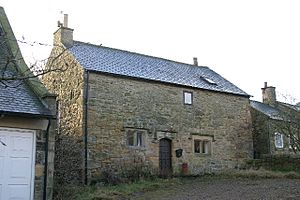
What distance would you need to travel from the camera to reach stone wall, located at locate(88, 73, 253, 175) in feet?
63.8

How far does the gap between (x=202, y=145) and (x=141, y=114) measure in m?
4.53

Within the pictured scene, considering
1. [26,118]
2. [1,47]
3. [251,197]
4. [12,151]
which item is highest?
[1,47]

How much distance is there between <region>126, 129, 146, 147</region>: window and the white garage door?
8.16 m

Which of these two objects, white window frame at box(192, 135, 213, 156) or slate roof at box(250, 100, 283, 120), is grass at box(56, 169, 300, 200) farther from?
slate roof at box(250, 100, 283, 120)


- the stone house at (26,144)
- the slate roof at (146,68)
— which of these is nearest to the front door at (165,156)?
the slate roof at (146,68)

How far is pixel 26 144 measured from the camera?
1257cm

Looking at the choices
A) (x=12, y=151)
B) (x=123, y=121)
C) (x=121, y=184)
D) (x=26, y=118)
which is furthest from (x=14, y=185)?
(x=123, y=121)

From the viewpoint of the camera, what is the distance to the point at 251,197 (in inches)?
520

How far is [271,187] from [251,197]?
2.69 metres

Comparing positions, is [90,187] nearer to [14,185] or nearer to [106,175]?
[106,175]

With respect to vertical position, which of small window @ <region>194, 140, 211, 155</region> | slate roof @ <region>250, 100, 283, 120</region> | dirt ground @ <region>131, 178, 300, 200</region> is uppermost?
slate roof @ <region>250, 100, 283, 120</region>

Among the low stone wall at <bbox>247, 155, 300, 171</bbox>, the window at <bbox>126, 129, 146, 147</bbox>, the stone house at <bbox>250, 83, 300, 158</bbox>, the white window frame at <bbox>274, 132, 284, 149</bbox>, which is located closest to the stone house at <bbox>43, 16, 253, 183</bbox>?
the window at <bbox>126, 129, 146, 147</bbox>

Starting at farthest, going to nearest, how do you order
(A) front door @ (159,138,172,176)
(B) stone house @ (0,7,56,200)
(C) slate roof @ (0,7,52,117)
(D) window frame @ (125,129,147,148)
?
(A) front door @ (159,138,172,176) < (D) window frame @ (125,129,147,148) < (B) stone house @ (0,7,56,200) < (C) slate roof @ (0,7,52,117)

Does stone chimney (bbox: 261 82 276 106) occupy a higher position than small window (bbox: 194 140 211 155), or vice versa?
stone chimney (bbox: 261 82 276 106)
